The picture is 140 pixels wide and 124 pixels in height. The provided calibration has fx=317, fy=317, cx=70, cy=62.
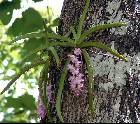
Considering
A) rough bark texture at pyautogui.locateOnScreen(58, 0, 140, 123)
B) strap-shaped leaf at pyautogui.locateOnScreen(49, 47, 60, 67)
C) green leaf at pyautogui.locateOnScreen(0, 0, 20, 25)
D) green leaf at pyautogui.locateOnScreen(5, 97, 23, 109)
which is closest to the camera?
rough bark texture at pyautogui.locateOnScreen(58, 0, 140, 123)

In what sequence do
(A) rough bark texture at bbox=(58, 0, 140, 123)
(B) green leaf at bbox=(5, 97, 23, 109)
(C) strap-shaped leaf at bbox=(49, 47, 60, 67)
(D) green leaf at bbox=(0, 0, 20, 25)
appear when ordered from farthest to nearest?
(D) green leaf at bbox=(0, 0, 20, 25) → (B) green leaf at bbox=(5, 97, 23, 109) → (C) strap-shaped leaf at bbox=(49, 47, 60, 67) → (A) rough bark texture at bbox=(58, 0, 140, 123)

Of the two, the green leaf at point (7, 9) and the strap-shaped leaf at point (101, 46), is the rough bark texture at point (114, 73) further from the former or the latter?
the green leaf at point (7, 9)

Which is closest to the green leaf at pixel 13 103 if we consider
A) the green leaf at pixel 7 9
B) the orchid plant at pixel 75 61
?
the orchid plant at pixel 75 61

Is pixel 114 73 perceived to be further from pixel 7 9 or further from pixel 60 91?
pixel 7 9

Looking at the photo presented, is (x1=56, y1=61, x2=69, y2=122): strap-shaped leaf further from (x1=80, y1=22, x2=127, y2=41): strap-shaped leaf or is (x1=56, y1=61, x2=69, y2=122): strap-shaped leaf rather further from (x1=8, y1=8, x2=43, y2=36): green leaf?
(x1=8, y1=8, x2=43, y2=36): green leaf

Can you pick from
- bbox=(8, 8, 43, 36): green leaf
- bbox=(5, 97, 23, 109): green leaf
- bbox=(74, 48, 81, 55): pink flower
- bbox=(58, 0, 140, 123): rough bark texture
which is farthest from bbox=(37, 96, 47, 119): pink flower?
bbox=(8, 8, 43, 36): green leaf

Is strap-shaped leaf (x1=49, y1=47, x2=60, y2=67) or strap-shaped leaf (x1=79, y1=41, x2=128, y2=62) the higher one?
strap-shaped leaf (x1=79, y1=41, x2=128, y2=62)
